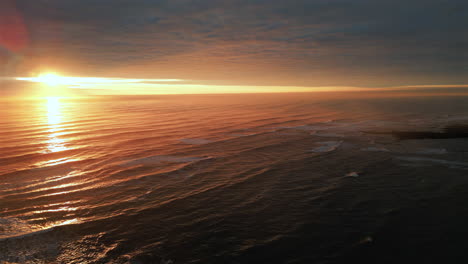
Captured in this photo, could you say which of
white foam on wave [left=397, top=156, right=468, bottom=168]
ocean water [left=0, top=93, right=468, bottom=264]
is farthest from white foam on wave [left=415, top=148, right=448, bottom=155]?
white foam on wave [left=397, top=156, right=468, bottom=168]

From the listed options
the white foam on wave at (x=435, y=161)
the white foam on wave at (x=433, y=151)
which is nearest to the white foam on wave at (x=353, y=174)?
the white foam on wave at (x=435, y=161)

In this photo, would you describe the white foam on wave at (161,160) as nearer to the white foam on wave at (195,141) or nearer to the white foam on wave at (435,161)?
the white foam on wave at (195,141)

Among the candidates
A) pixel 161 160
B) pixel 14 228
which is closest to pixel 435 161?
pixel 161 160

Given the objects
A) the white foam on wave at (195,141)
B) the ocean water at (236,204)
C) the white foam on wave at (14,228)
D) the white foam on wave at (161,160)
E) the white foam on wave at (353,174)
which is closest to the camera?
the ocean water at (236,204)

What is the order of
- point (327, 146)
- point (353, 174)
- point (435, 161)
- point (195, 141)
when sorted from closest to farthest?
point (353, 174)
point (435, 161)
point (327, 146)
point (195, 141)

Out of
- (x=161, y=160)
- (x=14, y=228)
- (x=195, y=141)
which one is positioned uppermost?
(x=195, y=141)

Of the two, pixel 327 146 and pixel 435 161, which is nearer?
pixel 435 161

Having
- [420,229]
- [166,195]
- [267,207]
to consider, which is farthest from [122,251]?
[420,229]

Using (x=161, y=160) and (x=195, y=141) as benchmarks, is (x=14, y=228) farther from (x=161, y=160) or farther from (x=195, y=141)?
(x=195, y=141)

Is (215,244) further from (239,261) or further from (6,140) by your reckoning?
(6,140)
